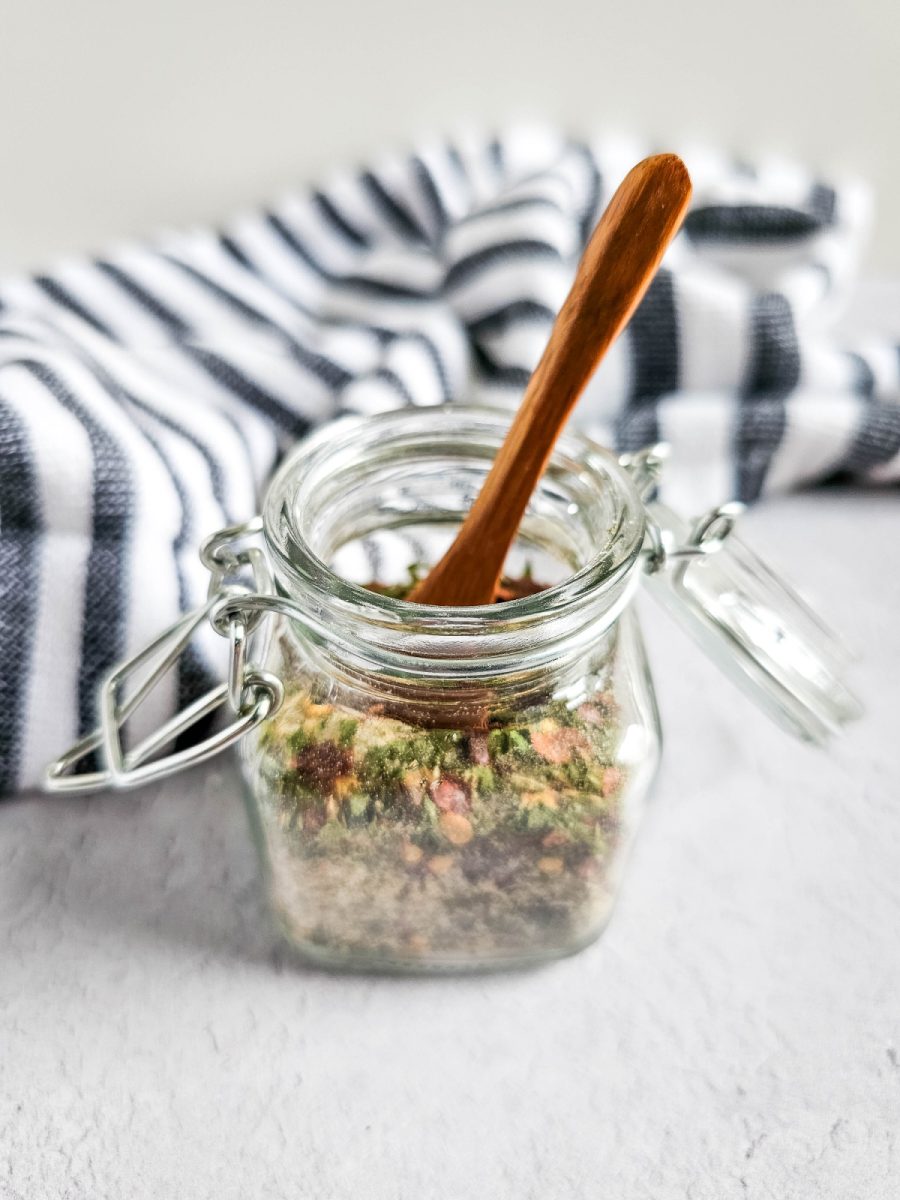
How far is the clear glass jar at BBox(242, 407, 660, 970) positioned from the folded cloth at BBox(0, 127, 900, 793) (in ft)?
0.37

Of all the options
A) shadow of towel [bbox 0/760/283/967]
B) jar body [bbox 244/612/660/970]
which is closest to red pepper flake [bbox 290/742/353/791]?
jar body [bbox 244/612/660/970]

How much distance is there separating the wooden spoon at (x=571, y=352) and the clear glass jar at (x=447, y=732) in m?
0.04

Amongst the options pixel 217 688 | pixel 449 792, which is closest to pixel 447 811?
pixel 449 792

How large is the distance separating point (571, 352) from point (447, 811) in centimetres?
17

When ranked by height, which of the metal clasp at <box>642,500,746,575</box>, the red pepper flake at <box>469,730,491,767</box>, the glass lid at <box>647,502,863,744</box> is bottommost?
the red pepper flake at <box>469,730,491,767</box>

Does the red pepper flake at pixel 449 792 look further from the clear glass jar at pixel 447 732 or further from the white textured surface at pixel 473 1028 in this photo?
the white textured surface at pixel 473 1028

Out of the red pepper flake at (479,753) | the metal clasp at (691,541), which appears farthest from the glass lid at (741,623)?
the red pepper flake at (479,753)

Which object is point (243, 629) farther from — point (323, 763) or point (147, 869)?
point (147, 869)

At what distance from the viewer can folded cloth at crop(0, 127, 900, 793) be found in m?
0.55

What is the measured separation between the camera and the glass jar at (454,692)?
429 millimetres

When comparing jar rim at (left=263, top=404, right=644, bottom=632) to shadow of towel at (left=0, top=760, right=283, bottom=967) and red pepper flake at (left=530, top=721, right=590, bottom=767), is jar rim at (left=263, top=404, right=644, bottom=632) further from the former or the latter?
shadow of towel at (left=0, top=760, right=283, bottom=967)

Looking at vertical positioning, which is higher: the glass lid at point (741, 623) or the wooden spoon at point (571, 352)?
the wooden spoon at point (571, 352)

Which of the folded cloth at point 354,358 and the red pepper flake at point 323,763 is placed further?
the folded cloth at point 354,358

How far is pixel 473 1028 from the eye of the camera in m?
0.49
